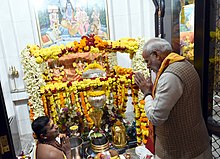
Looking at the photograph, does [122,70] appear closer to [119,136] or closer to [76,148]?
[119,136]

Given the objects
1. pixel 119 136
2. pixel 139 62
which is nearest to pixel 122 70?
pixel 139 62

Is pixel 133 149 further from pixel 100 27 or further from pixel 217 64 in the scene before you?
pixel 100 27

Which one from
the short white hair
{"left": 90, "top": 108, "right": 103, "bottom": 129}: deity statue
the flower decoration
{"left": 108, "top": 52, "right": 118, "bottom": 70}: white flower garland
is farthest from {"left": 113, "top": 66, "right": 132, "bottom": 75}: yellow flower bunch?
the short white hair

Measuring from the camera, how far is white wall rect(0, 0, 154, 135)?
383 cm

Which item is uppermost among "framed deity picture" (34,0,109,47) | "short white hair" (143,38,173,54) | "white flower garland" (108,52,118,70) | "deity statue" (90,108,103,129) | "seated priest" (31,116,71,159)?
"framed deity picture" (34,0,109,47)

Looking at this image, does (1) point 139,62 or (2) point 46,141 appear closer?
(2) point 46,141

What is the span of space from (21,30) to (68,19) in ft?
2.91

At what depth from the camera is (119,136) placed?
10.5 ft

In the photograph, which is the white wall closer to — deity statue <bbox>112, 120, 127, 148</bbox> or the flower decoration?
the flower decoration

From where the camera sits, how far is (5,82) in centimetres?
385

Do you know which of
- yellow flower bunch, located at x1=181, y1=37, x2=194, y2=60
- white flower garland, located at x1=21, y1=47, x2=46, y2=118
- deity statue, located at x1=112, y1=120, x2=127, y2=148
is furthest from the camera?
deity statue, located at x1=112, y1=120, x2=127, y2=148

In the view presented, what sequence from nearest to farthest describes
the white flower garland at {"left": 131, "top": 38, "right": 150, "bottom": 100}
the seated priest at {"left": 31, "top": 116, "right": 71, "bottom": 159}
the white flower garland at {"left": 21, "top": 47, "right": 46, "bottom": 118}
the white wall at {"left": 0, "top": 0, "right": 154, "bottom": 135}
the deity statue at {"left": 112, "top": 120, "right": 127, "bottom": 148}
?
the seated priest at {"left": 31, "top": 116, "right": 71, "bottom": 159}
the white flower garland at {"left": 21, "top": 47, "right": 46, "bottom": 118}
the white flower garland at {"left": 131, "top": 38, "right": 150, "bottom": 100}
the deity statue at {"left": 112, "top": 120, "right": 127, "bottom": 148}
the white wall at {"left": 0, "top": 0, "right": 154, "bottom": 135}

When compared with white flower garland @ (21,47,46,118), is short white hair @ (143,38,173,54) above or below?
above

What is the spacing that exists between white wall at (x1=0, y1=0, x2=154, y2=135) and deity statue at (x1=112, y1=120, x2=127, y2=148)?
1.87m
